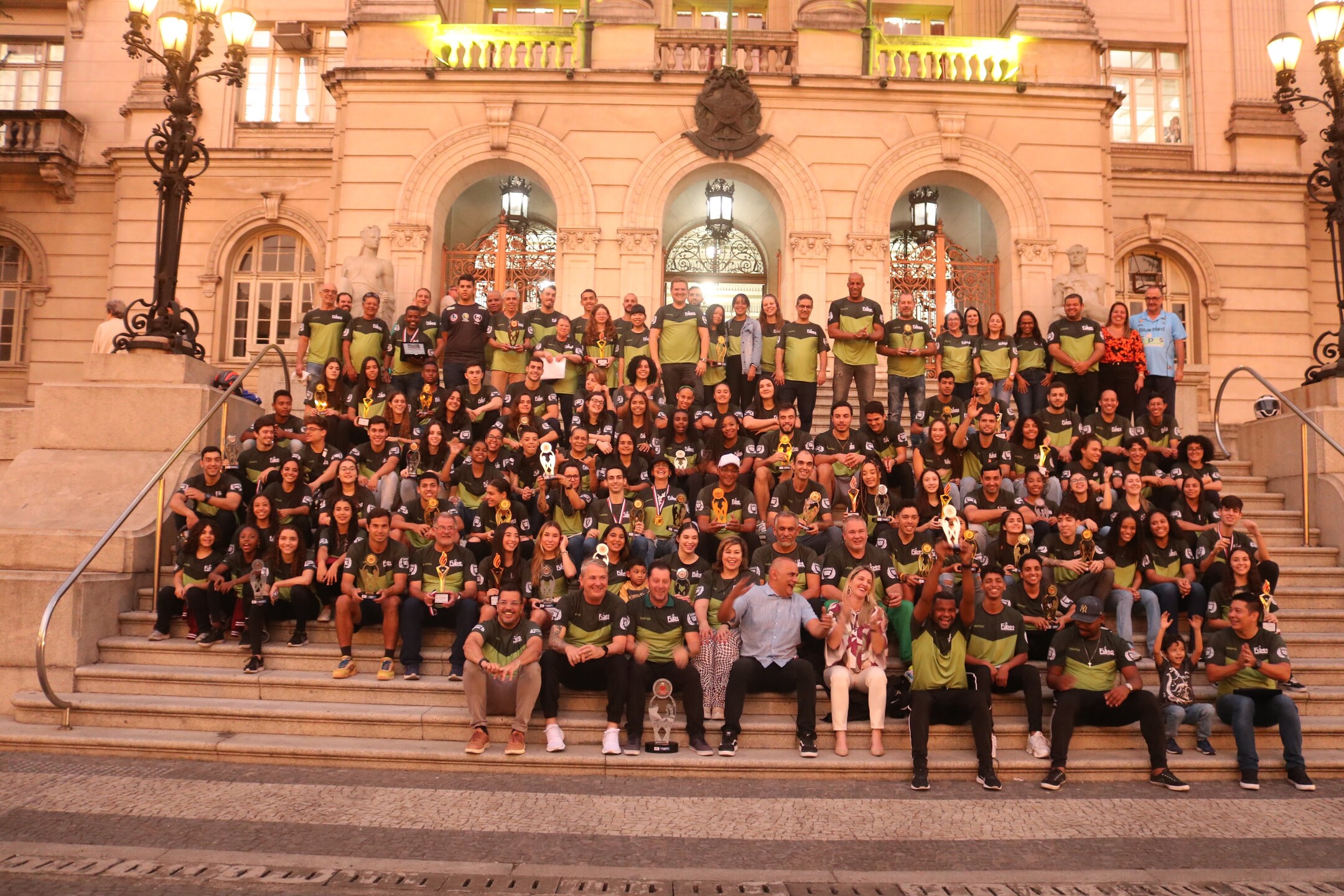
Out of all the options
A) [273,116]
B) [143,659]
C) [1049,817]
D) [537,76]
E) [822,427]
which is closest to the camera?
[1049,817]

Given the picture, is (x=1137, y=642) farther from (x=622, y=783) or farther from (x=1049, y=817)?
(x=622, y=783)

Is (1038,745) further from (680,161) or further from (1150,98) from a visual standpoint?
(1150,98)

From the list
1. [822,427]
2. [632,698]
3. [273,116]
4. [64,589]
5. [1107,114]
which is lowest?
[632,698]

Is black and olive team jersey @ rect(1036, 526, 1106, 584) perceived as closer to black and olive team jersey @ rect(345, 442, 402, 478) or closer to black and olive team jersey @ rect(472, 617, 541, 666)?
black and olive team jersey @ rect(472, 617, 541, 666)

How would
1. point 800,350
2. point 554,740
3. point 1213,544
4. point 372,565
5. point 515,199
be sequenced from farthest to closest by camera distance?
point 515,199
point 800,350
point 1213,544
point 372,565
point 554,740

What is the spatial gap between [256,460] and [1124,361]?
35.0 feet

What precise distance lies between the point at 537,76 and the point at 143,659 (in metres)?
12.4

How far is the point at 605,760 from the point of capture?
752 cm

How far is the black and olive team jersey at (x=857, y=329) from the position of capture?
12.6 meters

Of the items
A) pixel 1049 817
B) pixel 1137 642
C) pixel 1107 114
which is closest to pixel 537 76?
pixel 1107 114

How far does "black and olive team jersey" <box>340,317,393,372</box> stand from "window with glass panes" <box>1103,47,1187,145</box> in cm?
1725

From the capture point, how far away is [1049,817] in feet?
21.6

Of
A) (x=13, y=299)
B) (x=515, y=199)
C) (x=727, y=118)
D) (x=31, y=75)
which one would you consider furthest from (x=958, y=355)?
(x=31, y=75)

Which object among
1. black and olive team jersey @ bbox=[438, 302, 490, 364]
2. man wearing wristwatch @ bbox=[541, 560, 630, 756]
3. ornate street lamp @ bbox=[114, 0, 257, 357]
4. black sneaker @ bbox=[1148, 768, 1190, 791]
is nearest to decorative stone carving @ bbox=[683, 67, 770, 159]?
black and olive team jersey @ bbox=[438, 302, 490, 364]
